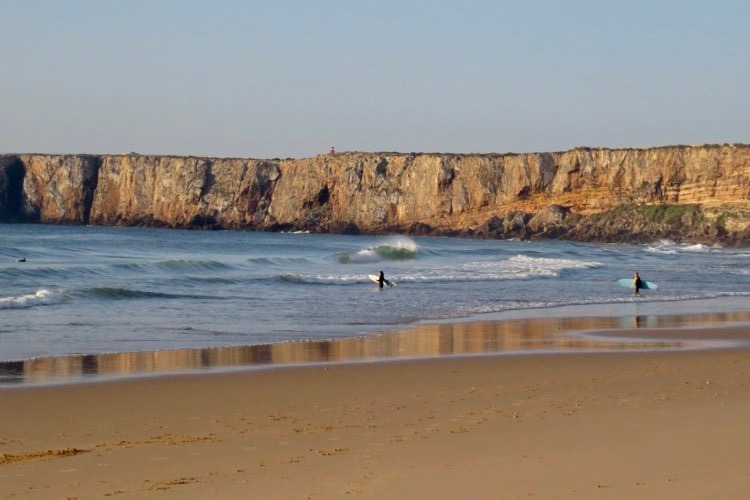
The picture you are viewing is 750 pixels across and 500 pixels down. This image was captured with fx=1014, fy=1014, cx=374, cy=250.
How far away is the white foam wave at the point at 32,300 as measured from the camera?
19.2 meters

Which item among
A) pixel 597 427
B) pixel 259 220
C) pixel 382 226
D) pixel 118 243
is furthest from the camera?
pixel 259 220

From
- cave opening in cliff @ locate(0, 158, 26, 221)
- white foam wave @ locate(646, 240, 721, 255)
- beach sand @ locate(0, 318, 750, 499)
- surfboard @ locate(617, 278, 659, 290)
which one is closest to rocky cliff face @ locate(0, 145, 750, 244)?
cave opening in cliff @ locate(0, 158, 26, 221)

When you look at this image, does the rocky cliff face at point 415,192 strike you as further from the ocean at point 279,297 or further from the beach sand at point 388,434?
the beach sand at point 388,434

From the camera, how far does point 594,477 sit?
6254 mm

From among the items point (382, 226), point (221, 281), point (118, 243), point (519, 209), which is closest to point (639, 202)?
point (519, 209)

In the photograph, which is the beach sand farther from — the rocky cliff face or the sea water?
the rocky cliff face

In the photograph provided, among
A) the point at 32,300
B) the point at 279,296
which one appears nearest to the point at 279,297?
the point at 279,296

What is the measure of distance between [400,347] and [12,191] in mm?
82701

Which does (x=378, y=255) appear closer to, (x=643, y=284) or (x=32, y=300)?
(x=643, y=284)

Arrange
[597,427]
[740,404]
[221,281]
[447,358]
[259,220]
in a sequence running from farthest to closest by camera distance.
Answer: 1. [259,220]
2. [221,281]
3. [447,358]
4. [740,404]
5. [597,427]

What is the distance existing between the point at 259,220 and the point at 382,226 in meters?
11.9

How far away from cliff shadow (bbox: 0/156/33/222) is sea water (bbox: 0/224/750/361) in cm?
4764

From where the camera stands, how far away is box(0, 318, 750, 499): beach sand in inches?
241

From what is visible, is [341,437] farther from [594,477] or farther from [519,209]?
[519,209]
